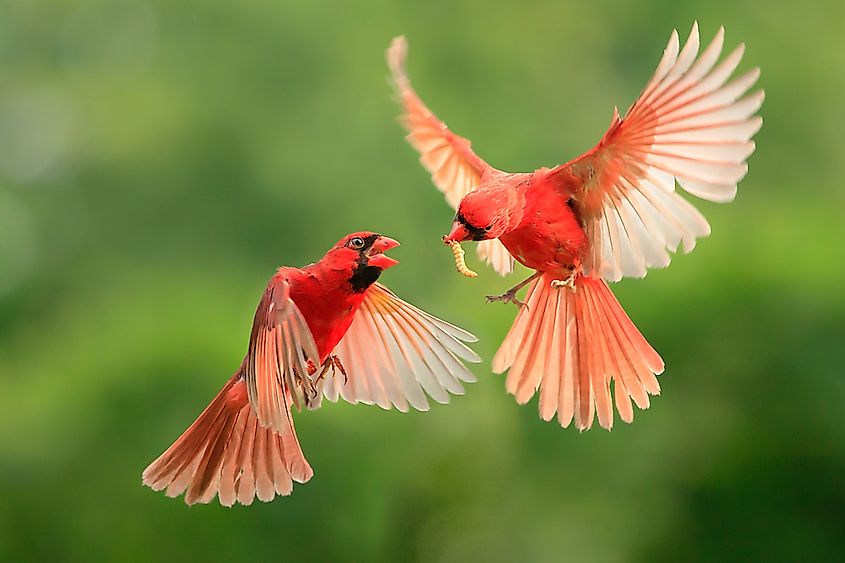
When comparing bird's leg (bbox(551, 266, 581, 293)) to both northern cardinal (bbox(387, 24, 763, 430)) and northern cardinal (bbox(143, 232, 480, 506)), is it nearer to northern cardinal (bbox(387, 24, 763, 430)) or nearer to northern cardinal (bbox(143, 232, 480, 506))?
northern cardinal (bbox(387, 24, 763, 430))

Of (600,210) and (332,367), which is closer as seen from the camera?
(600,210)

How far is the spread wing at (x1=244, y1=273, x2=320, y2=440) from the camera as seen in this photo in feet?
7.83

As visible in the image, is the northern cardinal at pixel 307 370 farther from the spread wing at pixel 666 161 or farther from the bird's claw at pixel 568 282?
the spread wing at pixel 666 161

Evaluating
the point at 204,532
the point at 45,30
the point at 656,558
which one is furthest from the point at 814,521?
the point at 45,30

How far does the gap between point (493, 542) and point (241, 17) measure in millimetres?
4559

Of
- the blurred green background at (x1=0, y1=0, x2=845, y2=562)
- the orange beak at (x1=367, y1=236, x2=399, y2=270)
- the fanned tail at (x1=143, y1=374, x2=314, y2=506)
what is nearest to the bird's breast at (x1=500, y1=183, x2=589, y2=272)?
the orange beak at (x1=367, y1=236, x2=399, y2=270)

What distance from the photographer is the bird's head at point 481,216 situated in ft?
7.86

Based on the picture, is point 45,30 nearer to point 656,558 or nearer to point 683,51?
point 656,558

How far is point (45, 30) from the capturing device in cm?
909

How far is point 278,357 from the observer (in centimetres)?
246

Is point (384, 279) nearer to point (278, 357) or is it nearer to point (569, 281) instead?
point (569, 281)

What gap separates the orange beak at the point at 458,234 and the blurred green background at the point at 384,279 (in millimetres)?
3580

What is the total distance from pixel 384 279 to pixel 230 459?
4070mm

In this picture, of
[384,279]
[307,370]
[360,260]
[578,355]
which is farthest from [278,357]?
[384,279]
